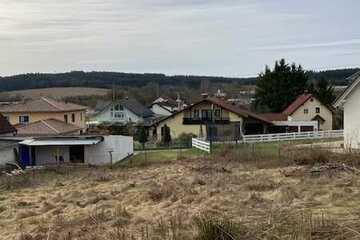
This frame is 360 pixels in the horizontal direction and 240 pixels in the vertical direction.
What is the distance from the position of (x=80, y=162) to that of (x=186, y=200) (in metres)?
27.1

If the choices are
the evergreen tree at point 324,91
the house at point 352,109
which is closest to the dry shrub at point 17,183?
the house at point 352,109

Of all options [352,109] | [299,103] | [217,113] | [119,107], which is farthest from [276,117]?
[352,109]

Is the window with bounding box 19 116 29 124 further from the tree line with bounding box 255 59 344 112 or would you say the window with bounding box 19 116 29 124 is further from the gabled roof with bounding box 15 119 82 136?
the tree line with bounding box 255 59 344 112

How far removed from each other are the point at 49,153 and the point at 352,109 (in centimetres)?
2015

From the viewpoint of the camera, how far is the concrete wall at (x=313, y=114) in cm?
6363

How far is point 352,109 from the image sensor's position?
30.5 m

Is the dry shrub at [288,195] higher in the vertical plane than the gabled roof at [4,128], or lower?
higher

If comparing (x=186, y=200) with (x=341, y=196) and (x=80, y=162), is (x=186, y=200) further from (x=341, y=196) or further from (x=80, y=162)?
(x=80, y=162)

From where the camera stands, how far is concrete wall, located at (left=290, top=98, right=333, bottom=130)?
63628mm

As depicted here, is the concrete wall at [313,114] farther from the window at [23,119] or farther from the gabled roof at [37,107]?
the window at [23,119]

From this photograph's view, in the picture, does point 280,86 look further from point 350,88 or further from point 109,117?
point 350,88

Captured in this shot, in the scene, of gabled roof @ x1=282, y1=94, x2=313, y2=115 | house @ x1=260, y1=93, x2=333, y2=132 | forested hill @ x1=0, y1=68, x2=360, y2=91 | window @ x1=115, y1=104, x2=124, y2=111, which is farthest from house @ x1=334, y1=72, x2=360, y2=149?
forested hill @ x1=0, y1=68, x2=360, y2=91

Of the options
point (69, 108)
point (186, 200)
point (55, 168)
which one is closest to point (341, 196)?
point (186, 200)

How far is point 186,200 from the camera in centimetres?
1250
